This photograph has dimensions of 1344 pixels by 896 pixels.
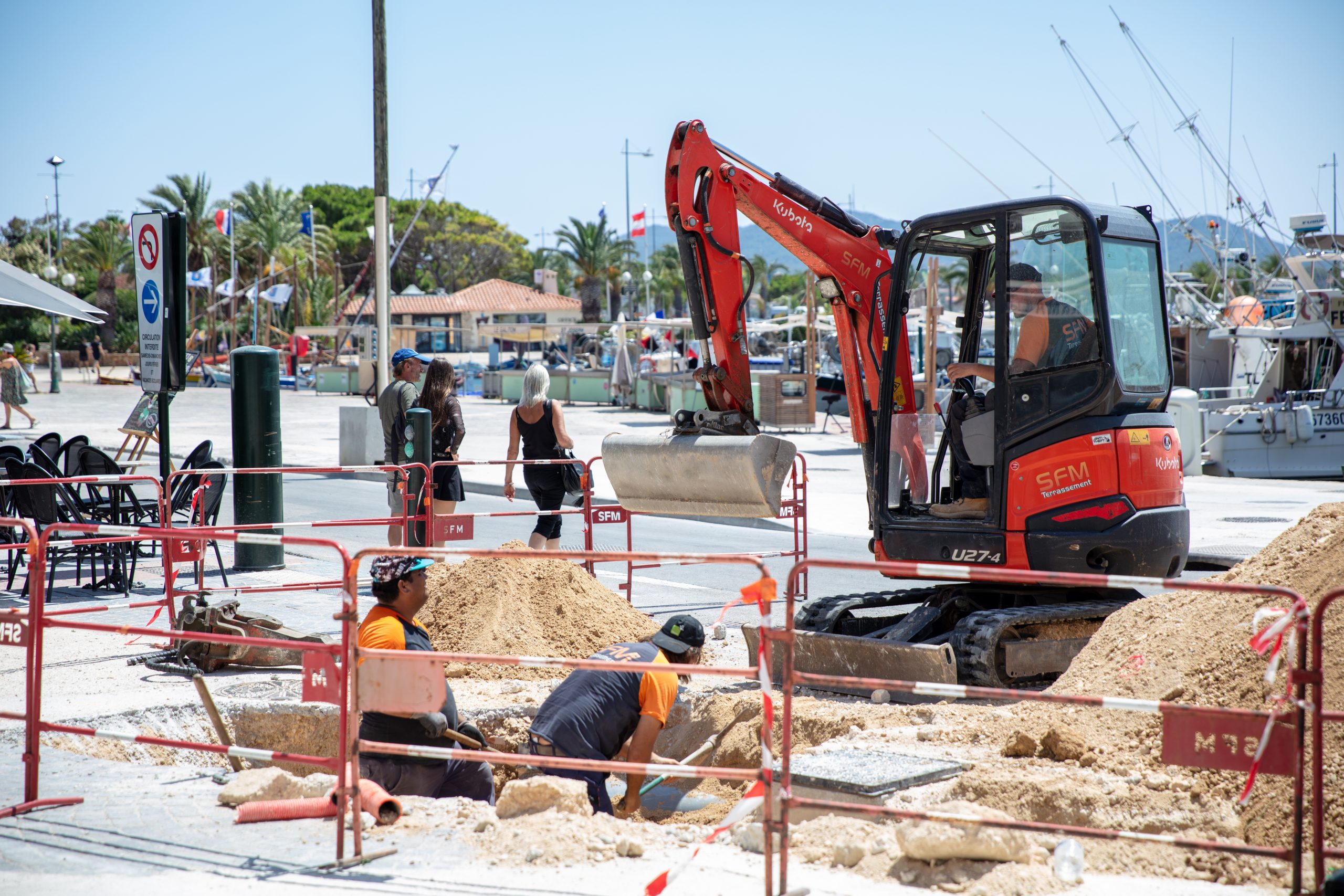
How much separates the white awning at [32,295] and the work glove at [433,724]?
7.25m

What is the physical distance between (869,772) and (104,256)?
68752 millimetres

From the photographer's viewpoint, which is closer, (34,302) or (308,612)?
(308,612)

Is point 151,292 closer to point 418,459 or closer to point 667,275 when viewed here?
point 418,459

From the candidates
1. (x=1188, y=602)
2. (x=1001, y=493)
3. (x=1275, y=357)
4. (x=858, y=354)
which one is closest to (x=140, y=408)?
(x=858, y=354)

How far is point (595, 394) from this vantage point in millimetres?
38656

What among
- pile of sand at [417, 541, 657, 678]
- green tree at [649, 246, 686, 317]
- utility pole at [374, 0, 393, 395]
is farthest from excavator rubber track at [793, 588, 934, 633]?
green tree at [649, 246, 686, 317]

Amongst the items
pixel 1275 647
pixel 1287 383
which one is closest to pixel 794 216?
pixel 1275 647

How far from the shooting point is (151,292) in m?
9.52

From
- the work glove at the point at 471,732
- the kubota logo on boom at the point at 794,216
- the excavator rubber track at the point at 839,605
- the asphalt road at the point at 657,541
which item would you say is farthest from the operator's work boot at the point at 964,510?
the work glove at the point at 471,732

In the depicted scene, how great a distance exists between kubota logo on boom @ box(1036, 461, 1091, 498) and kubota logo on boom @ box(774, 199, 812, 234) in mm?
2329

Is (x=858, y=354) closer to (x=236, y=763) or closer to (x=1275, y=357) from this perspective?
(x=236, y=763)

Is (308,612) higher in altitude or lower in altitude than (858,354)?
lower

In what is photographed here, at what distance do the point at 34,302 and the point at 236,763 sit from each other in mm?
6611

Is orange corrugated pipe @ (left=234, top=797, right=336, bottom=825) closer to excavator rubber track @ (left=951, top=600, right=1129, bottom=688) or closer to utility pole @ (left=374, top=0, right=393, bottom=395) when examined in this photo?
excavator rubber track @ (left=951, top=600, right=1129, bottom=688)
